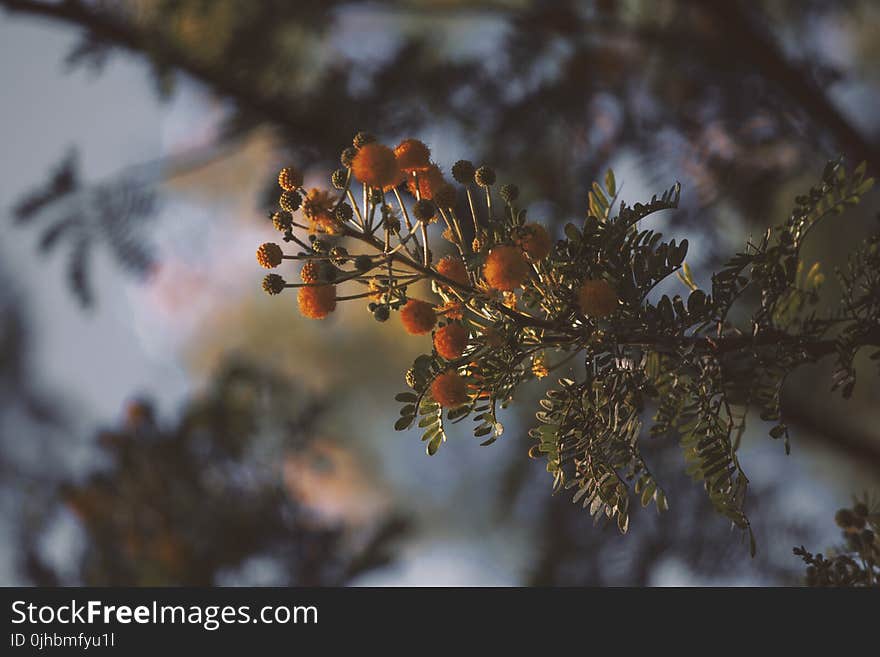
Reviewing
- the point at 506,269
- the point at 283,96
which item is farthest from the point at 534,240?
the point at 283,96

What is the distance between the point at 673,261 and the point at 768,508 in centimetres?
141

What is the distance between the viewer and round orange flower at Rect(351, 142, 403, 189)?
417 millimetres

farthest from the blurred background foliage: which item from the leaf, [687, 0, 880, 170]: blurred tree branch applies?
the leaf

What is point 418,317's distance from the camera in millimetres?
415

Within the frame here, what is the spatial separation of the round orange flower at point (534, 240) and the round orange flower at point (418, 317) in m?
0.07

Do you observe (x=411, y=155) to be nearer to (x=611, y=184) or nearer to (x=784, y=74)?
(x=611, y=184)

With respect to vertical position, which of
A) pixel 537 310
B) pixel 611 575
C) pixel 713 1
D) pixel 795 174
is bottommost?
pixel 537 310

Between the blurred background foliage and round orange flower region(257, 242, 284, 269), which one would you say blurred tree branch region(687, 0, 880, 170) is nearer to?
the blurred background foliage

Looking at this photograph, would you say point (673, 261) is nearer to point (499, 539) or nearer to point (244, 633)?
point (244, 633)

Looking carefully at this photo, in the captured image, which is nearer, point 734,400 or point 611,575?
point 734,400

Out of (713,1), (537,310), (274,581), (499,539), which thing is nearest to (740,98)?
(713,1)

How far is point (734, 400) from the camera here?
1.39ft

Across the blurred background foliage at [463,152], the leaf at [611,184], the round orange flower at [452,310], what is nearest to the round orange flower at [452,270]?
the round orange flower at [452,310]

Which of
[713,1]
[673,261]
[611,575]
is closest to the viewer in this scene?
[673,261]
